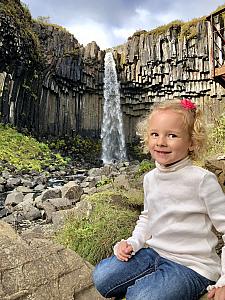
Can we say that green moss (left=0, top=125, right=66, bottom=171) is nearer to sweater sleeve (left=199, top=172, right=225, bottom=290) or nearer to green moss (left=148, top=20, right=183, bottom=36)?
green moss (left=148, top=20, right=183, bottom=36)

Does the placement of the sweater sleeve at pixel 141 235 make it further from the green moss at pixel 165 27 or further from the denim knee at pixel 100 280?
the green moss at pixel 165 27

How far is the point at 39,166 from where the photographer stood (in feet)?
46.5

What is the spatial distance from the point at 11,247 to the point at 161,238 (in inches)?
41.3

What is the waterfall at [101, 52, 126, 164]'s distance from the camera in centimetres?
2531

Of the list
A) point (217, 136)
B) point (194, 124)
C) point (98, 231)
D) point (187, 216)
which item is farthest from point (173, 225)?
point (217, 136)

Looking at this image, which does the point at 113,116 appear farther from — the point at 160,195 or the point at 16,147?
the point at 160,195

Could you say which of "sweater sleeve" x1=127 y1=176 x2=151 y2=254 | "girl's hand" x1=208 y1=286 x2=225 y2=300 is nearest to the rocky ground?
"sweater sleeve" x1=127 y1=176 x2=151 y2=254

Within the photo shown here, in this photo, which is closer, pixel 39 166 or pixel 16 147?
pixel 39 166

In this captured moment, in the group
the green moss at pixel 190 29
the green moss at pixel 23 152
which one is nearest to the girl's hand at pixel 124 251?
the green moss at pixel 23 152

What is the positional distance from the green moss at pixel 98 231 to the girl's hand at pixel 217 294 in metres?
2.25

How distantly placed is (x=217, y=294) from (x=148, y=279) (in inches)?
14.3

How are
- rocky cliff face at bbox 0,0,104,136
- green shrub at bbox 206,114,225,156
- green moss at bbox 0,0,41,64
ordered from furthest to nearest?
rocky cliff face at bbox 0,0,104,136, green moss at bbox 0,0,41,64, green shrub at bbox 206,114,225,156

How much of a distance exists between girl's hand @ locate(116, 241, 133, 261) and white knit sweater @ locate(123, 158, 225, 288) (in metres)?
0.04

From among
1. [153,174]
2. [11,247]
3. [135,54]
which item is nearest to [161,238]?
[153,174]
